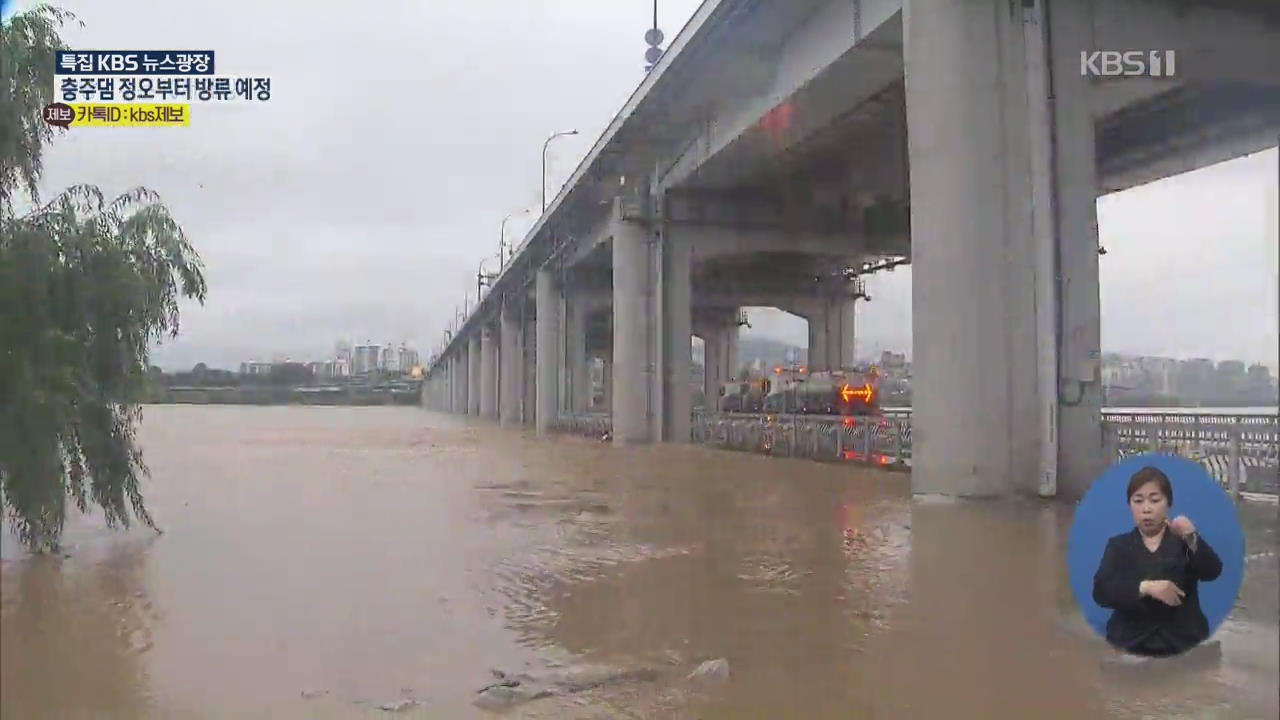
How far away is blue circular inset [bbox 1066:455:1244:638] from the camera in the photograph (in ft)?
9.05

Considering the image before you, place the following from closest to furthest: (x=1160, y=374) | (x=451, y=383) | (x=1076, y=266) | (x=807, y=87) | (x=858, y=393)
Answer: (x=1160, y=374) → (x=1076, y=266) → (x=807, y=87) → (x=858, y=393) → (x=451, y=383)

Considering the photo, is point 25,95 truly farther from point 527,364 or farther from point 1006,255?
point 527,364

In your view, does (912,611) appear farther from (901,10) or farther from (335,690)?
(901,10)

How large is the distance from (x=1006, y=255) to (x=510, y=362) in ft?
180

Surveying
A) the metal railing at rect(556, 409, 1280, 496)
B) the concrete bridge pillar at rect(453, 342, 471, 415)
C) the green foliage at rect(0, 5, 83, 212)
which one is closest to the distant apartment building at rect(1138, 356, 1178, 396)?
the metal railing at rect(556, 409, 1280, 496)

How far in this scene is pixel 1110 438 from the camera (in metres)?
15.1

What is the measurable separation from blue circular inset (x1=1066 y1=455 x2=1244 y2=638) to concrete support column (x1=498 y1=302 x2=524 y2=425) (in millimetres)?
65566

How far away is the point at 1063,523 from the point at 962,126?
5764 millimetres

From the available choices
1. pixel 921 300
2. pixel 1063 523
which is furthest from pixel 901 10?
pixel 1063 523

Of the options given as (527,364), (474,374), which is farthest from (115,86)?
(474,374)

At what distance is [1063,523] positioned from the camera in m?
12.2

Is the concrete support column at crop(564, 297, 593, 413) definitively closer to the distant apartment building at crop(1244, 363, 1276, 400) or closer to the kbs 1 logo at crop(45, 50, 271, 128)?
the kbs 1 logo at crop(45, 50, 271, 128)

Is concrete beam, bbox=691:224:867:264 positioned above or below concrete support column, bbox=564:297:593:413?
above

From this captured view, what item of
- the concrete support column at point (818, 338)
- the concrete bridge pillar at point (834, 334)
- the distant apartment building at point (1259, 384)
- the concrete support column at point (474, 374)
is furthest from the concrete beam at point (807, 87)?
the concrete support column at point (474, 374)
